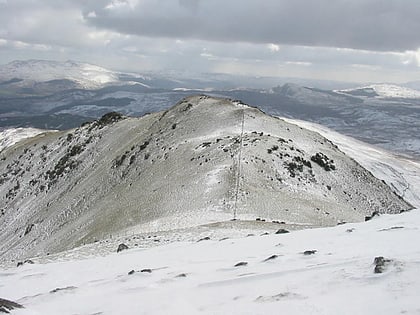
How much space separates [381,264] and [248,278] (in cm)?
362

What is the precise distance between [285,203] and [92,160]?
48278 mm

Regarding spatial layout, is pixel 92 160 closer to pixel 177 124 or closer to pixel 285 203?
pixel 177 124

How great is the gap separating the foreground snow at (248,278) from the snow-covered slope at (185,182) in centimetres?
1010

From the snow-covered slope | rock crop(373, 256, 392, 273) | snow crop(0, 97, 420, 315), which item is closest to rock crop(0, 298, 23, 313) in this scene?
snow crop(0, 97, 420, 315)

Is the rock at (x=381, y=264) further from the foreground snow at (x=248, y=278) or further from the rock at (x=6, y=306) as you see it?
the rock at (x=6, y=306)

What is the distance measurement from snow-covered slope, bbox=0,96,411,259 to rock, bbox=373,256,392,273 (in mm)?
15692

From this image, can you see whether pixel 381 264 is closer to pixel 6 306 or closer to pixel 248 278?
pixel 248 278

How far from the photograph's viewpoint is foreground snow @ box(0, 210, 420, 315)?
10062 mm

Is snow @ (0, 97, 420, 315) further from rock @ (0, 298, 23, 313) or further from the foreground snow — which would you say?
rock @ (0, 298, 23, 313)

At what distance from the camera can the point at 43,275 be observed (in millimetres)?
17609

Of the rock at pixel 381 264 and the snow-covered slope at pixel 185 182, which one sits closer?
the rock at pixel 381 264

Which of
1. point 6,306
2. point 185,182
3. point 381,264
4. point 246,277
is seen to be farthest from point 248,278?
point 185,182

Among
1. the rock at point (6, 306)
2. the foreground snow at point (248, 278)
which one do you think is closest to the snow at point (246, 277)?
the foreground snow at point (248, 278)

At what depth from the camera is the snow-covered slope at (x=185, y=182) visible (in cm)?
3481
